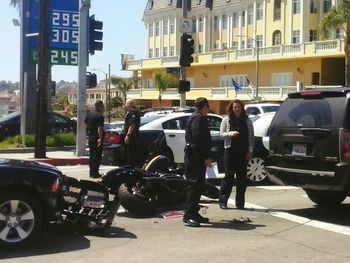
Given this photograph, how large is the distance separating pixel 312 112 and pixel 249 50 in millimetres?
55636

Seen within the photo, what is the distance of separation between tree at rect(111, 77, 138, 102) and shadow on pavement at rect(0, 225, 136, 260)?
82.8 metres

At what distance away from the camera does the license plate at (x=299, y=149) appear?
8.91m

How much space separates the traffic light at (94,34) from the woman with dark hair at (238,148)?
1028cm

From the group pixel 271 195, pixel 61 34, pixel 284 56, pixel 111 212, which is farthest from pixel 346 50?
pixel 111 212

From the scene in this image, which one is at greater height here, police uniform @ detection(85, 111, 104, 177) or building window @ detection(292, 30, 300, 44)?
building window @ detection(292, 30, 300, 44)

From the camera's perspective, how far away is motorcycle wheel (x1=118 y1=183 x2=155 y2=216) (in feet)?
30.0

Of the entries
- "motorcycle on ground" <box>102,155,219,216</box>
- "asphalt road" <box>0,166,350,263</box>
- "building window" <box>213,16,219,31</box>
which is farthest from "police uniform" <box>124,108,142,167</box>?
"building window" <box>213,16,219,31</box>

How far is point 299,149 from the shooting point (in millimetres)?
8984

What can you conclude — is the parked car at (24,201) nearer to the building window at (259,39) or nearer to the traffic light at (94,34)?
the traffic light at (94,34)

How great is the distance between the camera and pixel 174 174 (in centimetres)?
994

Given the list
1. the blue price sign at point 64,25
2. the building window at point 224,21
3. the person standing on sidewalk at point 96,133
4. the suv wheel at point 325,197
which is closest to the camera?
the suv wheel at point 325,197

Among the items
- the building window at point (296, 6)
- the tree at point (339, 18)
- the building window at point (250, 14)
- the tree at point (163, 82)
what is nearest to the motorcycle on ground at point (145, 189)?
the tree at point (339, 18)

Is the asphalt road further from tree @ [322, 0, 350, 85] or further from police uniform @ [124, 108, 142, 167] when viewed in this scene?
tree @ [322, 0, 350, 85]

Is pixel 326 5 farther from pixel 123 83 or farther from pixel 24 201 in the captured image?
pixel 24 201
